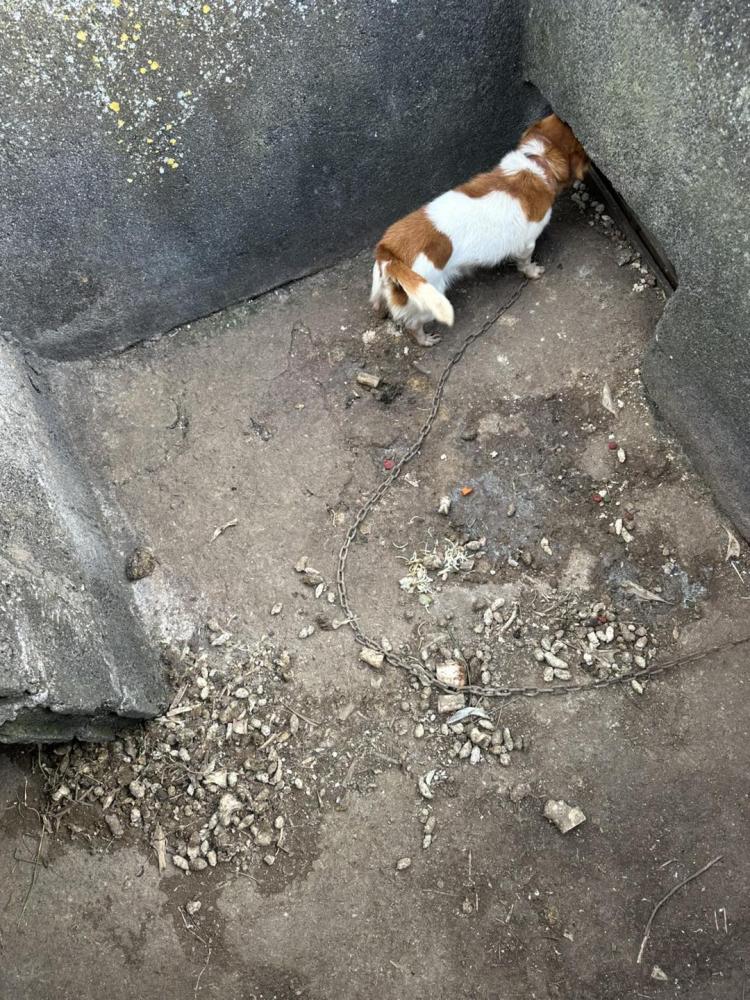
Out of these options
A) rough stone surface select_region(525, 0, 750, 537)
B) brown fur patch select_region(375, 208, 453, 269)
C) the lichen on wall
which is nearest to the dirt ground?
rough stone surface select_region(525, 0, 750, 537)

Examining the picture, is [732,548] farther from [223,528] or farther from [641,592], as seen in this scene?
[223,528]

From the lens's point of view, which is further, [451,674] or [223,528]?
[223,528]

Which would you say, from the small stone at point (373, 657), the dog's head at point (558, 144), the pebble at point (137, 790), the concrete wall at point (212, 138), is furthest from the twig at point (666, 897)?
the concrete wall at point (212, 138)

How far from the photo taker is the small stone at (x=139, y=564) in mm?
3316

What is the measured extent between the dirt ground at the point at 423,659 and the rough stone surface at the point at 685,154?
12.3 inches

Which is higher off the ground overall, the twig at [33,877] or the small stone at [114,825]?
the twig at [33,877]

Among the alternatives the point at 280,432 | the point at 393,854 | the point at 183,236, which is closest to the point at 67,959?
the point at 393,854

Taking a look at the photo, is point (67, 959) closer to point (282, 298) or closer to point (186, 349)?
point (186, 349)

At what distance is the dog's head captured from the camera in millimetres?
3576

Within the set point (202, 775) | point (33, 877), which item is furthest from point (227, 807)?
point (33, 877)

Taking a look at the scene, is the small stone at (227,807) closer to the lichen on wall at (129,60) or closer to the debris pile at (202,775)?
the debris pile at (202,775)

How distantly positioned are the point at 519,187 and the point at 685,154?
2.89 ft

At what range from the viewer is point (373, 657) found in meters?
3.11

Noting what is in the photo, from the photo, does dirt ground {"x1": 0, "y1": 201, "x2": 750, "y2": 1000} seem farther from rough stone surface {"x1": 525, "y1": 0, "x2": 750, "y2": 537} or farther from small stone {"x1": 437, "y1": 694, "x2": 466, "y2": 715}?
rough stone surface {"x1": 525, "y1": 0, "x2": 750, "y2": 537}
